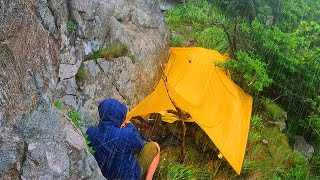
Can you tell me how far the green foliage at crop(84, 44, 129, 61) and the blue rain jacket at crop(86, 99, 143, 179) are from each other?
299 cm

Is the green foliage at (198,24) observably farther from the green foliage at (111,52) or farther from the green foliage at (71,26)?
the green foliage at (71,26)

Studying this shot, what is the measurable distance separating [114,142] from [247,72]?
475cm

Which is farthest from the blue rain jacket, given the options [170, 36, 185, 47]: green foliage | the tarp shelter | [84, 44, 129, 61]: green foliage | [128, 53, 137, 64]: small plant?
[170, 36, 185, 47]: green foliage

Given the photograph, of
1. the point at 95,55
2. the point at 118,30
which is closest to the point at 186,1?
the point at 118,30

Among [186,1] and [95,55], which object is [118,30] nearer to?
[95,55]

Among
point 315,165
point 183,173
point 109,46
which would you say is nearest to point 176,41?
point 109,46

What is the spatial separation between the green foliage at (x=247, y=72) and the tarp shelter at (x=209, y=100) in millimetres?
182

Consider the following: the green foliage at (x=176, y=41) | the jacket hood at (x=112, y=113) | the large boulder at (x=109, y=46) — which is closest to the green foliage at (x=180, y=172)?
the large boulder at (x=109, y=46)

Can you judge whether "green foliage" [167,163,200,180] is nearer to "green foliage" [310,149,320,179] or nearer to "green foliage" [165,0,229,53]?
"green foliage" [310,149,320,179]

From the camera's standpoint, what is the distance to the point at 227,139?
303 inches

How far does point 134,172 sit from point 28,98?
2044 millimetres

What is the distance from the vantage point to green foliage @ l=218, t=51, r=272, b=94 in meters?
8.73

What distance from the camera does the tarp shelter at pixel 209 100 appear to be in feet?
25.0

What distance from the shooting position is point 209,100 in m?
8.10
